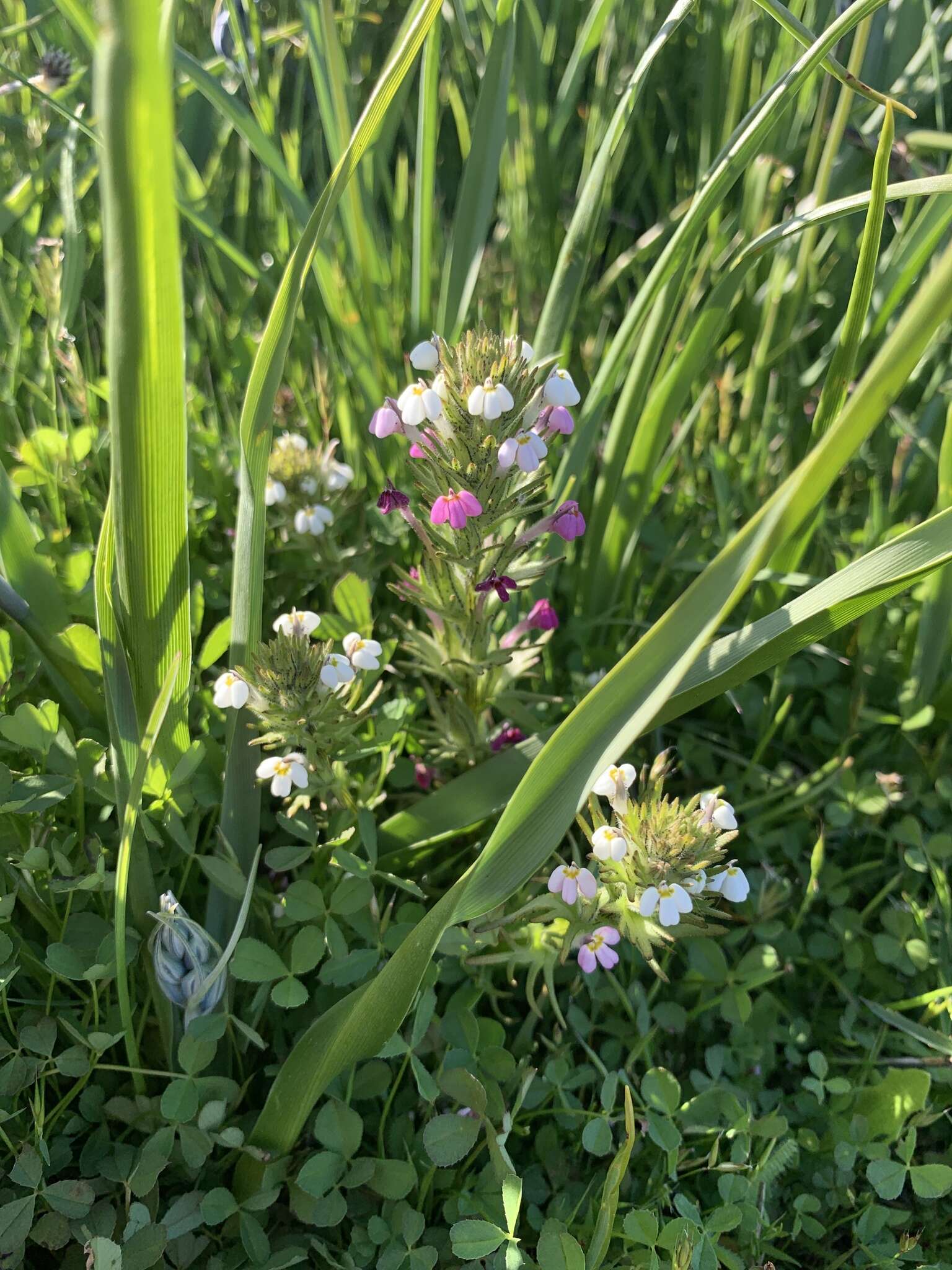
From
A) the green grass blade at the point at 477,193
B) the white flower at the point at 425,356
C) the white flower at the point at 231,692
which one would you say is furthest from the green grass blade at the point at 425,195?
the white flower at the point at 231,692

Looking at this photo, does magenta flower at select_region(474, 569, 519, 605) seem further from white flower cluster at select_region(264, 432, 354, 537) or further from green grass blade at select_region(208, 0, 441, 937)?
white flower cluster at select_region(264, 432, 354, 537)

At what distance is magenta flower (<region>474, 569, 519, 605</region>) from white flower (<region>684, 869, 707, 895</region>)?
489mm

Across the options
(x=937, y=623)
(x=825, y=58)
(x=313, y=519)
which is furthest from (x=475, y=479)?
(x=937, y=623)

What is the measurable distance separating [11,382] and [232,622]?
3.65ft

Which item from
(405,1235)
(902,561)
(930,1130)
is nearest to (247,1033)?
(405,1235)

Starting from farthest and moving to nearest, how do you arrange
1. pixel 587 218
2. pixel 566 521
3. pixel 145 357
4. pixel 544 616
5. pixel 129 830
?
pixel 587 218 → pixel 544 616 → pixel 566 521 → pixel 129 830 → pixel 145 357

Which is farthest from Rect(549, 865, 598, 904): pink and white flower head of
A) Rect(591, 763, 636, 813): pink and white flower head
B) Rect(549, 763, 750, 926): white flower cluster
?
Rect(591, 763, 636, 813): pink and white flower head

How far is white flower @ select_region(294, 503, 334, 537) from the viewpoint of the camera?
183 cm

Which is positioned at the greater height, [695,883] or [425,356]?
[425,356]

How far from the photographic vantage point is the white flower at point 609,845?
1315 mm

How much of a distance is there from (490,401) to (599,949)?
0.84 metres

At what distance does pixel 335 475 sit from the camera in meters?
1.93

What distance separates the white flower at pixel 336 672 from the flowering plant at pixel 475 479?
0.51 feet

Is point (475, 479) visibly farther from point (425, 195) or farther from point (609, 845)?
point (425, 195)
